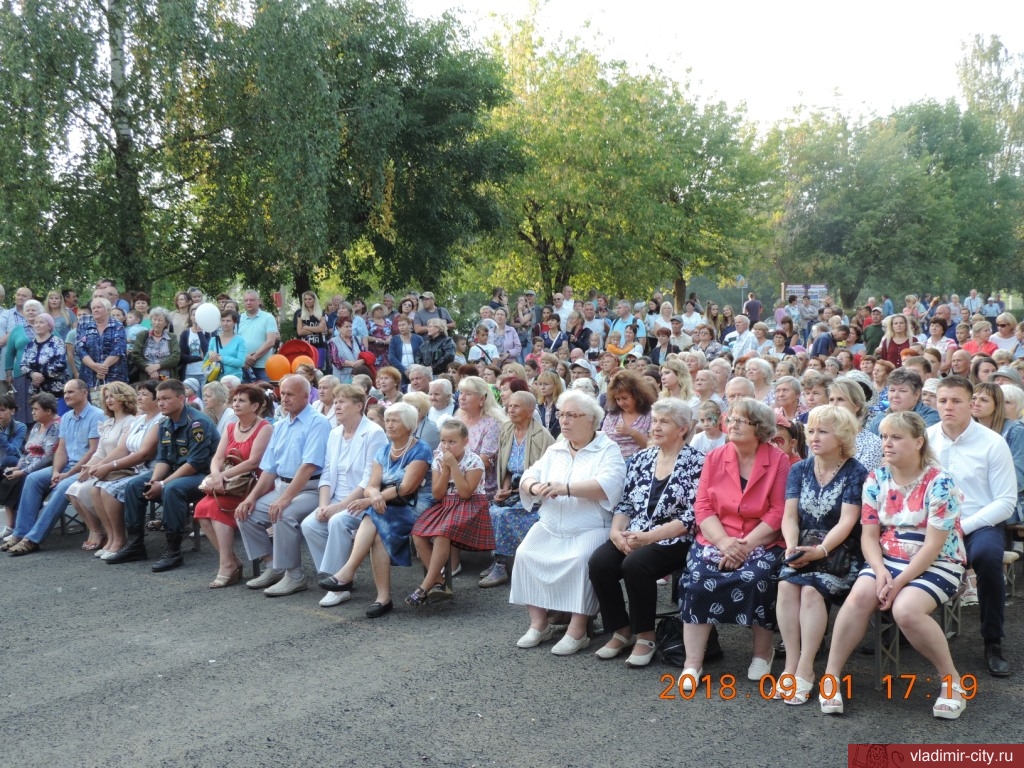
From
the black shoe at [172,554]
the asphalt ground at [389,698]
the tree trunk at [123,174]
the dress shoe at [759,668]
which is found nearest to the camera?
the asphalt ground at [389,698]

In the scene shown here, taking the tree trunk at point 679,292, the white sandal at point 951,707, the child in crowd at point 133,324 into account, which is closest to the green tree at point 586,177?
the tree trunk at point 679,292

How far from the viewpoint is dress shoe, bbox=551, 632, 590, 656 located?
5285mm

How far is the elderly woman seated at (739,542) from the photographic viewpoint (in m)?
4.77

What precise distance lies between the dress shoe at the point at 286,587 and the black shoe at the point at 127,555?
1730 millimetres

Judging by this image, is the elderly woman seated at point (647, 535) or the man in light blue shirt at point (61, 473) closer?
the elderly woman seated at point (647, 535)

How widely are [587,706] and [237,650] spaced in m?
2.12

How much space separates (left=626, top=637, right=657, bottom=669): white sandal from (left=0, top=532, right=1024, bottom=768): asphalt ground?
0.10m

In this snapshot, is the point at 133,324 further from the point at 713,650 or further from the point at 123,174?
the point at 713,650

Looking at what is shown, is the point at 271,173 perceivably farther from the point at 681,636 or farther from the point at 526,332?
the point at 681,636

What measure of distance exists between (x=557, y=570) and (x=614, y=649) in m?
0.52

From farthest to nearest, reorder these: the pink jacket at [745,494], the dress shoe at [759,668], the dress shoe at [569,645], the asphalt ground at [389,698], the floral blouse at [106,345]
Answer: the floral blouse at [106,345], the dress shoe at [569,645], the pink jacket at [745,494], the dress shoe at [759,668], the asphalt ground at [389,698]

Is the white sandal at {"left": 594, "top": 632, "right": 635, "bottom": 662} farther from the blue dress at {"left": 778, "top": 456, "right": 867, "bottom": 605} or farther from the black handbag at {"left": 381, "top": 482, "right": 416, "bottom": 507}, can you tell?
the black handbag at {"left": 381, "top": 482, "right": 416, "bottom": 507}

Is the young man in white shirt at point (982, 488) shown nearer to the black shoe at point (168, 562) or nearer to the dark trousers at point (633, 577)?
the dark trousers at point (633, 577)

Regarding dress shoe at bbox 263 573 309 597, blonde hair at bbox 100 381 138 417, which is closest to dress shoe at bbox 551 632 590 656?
dress shoe at bbox 263 573 309 597
